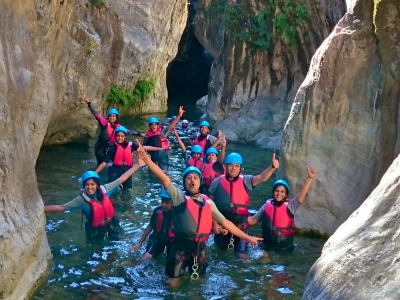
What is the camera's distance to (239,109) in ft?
81.6

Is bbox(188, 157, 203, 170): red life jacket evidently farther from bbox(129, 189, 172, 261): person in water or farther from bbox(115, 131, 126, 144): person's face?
bbox(129, 189, 172, 261): person in water

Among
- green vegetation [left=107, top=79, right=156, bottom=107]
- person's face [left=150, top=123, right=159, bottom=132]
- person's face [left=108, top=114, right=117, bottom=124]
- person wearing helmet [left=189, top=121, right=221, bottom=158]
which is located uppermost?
green vegetation [left=107, top=79, right=156, bottom=107]

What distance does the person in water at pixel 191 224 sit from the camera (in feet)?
28.0

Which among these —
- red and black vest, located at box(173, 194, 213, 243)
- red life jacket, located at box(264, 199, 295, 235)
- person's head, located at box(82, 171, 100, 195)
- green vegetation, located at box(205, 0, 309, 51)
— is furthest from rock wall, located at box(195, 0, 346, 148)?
red and black vest, located at box(173, 194, 213, 243)

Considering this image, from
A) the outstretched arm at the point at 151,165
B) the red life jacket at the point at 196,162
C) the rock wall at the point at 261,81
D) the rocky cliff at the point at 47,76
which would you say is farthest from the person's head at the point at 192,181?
the rock wall at the point at 261,81

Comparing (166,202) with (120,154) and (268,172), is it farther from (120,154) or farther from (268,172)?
(120,154)

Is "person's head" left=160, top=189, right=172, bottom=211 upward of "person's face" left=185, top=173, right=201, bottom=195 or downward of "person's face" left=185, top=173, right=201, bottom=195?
downward

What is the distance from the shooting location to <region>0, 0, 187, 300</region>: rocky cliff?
762cm

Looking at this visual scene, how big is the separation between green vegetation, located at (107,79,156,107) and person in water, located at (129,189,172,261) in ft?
65.1

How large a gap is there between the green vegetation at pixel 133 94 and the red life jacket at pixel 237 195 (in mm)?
19159

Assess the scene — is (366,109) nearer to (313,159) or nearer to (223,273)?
(313,159)

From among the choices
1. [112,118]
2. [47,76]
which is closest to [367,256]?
[47,76]

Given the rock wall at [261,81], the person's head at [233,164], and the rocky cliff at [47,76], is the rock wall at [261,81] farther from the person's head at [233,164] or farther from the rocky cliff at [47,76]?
the person's head at [233,164]

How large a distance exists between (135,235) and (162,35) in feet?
75.7
